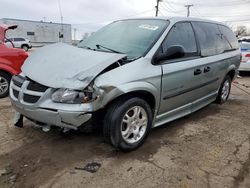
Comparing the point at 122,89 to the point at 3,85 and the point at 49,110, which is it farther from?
the point at 3,85

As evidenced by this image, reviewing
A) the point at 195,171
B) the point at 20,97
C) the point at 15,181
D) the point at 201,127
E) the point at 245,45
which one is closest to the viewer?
the point at 15,181

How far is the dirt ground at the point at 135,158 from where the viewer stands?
2.98 m

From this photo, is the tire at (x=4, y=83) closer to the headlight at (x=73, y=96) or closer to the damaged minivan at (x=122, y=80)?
the damaged minivan at (x=122, y=80)

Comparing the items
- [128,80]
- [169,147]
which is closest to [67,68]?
[128,80]

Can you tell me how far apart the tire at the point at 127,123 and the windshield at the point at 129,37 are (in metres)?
0.70

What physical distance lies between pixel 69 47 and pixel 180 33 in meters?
1.73

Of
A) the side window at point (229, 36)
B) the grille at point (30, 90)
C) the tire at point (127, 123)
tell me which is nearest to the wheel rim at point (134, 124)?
the tire at point (127, 123)

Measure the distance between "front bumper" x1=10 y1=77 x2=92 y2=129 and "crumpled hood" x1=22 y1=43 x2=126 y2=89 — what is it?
0.14 m

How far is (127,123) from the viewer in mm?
3521

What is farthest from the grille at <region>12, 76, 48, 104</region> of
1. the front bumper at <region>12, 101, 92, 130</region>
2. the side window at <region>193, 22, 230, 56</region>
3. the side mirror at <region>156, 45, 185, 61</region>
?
the side window at <region>193, 22, 230, 56</region>

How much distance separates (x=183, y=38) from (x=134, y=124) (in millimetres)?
1686

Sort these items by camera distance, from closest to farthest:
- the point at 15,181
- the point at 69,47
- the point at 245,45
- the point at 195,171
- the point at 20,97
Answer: the point at 15,181 < the point at 195,171 < the point at 20,97 < the point at 69,47 < the point at 245,45

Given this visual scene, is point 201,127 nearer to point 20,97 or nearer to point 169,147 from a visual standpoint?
point 169,147

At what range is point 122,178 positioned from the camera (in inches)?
119
